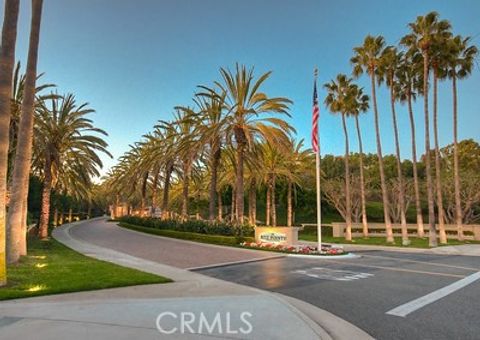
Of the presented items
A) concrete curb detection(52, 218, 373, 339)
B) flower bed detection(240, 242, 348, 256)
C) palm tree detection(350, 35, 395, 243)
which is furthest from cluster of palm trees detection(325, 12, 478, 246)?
concrete curb detection(52, 218, 373, 339)

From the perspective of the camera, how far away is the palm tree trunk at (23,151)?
12859 mm

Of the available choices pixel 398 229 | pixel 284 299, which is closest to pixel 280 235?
pixel 284 299

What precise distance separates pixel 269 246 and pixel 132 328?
53.6 feet

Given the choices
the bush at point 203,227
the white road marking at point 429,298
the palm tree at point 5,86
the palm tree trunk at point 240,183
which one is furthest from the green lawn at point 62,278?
the palm tree trunk at point 240,183

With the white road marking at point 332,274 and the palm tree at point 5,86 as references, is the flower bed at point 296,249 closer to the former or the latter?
Result: the white road marking at point 332,274

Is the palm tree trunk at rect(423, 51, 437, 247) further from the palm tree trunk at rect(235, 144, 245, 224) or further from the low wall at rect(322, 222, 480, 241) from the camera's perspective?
the palm tree trunk at rect(235, 144, 245, 224)

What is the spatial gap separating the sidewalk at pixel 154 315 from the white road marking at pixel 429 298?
4.98 ft

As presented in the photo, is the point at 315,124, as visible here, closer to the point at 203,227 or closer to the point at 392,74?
the point at 203,227

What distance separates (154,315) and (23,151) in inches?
390

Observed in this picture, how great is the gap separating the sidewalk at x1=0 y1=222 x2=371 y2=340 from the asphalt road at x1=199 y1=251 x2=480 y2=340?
87 centimetres

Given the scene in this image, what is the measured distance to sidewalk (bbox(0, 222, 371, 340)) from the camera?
5539 mm

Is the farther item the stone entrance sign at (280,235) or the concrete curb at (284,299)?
the stone entrance sign at (280,235)

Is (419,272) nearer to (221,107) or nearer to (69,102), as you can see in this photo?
(221,107)

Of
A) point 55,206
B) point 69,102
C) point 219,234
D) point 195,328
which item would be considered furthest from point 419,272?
point 55,206
